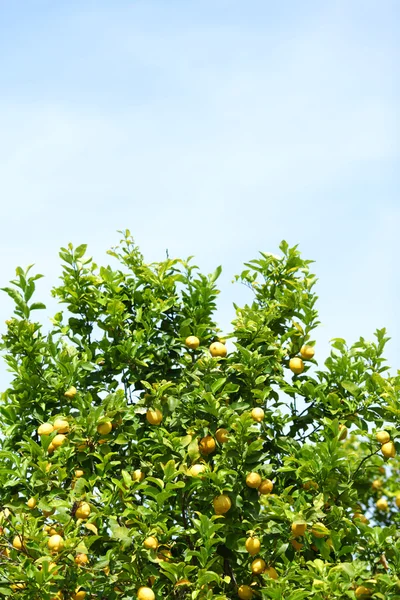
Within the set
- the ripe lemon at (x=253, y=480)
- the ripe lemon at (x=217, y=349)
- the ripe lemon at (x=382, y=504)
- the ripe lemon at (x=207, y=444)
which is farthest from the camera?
the ripe lemon at (x=382, y=504)

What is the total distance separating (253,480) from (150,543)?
1113 millimetres

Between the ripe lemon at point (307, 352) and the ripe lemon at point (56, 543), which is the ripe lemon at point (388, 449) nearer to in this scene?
the ripe lemon at point (307, 352)

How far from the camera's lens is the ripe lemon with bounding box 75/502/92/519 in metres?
7.38

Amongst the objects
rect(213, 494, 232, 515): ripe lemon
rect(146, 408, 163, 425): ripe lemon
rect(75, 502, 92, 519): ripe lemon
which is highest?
rect(146, 408, 163, 425): ripe lemon

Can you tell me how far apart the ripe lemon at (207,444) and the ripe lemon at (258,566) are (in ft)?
3.47

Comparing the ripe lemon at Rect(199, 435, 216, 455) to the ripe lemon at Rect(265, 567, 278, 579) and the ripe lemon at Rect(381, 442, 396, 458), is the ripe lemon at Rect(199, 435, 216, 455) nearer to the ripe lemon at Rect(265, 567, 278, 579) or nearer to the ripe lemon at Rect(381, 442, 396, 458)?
the ripe lemon at Rect(265, 567, 278, 579)

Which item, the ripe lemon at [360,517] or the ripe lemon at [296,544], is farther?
the ripe lemon at [360,517]

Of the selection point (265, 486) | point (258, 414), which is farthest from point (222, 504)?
point (258, 414)

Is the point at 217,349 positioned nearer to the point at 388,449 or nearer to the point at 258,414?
the point at 258,414

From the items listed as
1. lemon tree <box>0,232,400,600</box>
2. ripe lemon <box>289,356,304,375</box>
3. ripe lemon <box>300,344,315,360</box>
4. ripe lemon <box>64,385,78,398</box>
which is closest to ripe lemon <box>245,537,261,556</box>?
lemon tree <box>0,232,400,600</box>

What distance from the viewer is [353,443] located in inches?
529

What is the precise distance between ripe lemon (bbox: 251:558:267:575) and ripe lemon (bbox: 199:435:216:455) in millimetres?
1059

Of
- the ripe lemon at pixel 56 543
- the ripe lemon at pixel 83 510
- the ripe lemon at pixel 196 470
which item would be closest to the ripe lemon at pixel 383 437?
the ripe lemon at pixel 196 470

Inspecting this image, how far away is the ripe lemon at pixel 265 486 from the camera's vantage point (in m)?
7.71
